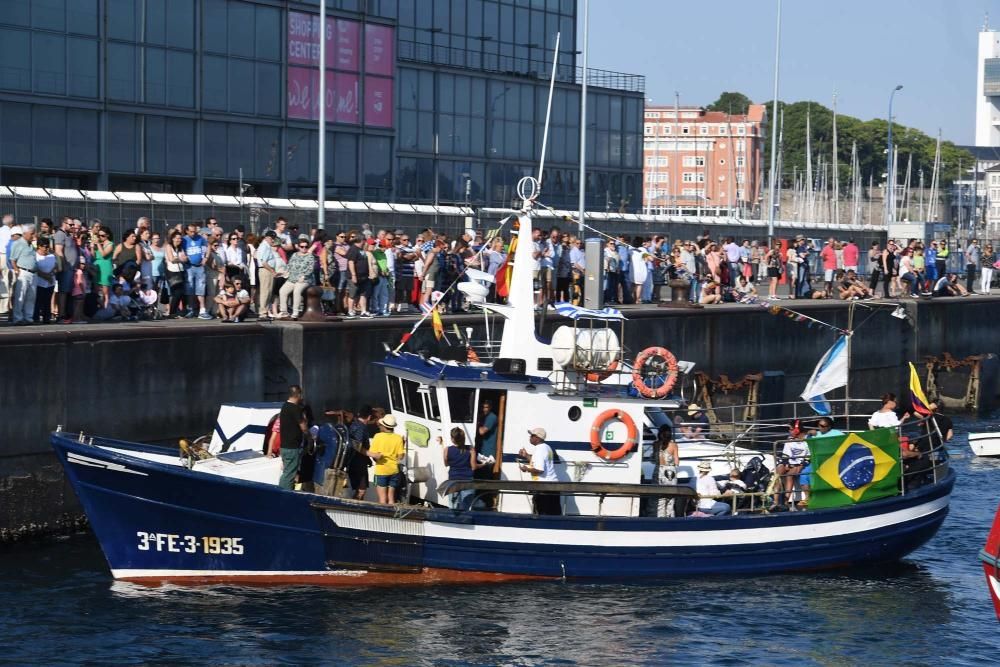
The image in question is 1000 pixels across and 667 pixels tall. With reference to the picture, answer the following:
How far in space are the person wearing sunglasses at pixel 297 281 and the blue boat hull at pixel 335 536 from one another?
671 centimetres

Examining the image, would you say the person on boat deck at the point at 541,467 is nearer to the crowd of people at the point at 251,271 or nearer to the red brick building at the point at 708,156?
the crowd of people at the point at 251,271

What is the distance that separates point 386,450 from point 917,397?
9.98m

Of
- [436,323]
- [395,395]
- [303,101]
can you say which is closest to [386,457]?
[395,395]

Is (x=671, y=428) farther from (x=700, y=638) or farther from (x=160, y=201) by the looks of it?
(x=160, y=201)

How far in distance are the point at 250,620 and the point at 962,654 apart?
9.45m

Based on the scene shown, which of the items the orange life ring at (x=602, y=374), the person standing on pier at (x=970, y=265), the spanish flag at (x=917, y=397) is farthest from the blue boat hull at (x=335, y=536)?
the person standing on pier at (x=970, y=265)

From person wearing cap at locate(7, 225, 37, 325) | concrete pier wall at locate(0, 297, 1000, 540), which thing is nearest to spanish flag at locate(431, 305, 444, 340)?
concrete pier wall at locate(0, 297, 1000, 540)

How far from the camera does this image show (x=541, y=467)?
22.0m

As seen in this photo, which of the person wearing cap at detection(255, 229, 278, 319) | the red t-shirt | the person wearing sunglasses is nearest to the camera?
the person wearing sunglasses

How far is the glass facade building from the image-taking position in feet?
175

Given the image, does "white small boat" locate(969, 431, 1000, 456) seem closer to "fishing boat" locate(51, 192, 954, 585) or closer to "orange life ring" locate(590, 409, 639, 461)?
"fishing boat" locate(51, 192, 954, 585)

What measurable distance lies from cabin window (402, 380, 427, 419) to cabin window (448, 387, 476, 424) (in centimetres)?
51

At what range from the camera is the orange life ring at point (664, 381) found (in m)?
22.8

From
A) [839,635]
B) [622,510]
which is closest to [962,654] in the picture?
[839,635]
